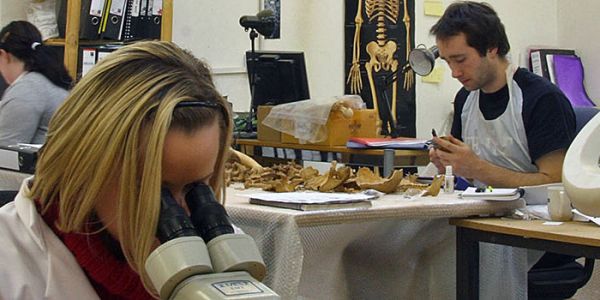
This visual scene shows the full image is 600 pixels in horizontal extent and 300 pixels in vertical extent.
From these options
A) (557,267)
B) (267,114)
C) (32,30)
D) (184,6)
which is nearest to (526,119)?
(557,267)

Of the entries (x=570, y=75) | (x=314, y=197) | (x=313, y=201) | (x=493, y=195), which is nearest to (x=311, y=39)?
(x=570, y=75)

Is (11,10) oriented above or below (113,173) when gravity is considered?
above

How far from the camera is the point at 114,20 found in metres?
4.46

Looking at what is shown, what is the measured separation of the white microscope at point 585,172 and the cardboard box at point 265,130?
275 centimetres

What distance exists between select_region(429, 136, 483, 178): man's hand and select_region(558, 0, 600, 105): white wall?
335 cm

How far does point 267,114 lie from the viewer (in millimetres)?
3834

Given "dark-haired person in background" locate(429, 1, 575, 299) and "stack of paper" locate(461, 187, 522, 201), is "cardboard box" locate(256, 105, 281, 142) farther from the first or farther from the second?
"stack of paper" locate(461, 187, 522, 201)

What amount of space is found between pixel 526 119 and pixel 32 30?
2.39 m

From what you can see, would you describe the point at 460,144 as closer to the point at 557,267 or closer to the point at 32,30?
the point at 557,267

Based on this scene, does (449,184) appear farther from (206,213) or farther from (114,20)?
(114,20)

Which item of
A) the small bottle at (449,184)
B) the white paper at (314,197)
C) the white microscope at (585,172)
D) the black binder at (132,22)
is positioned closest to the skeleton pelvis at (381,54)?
the black binder at (132,22)

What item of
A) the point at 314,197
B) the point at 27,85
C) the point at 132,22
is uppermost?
the point at 132,22

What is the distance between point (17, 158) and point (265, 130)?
1593mm

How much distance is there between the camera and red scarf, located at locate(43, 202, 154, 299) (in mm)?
818
